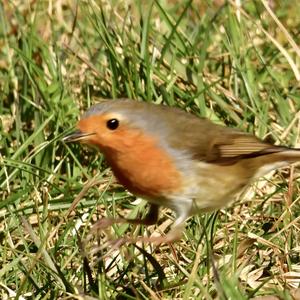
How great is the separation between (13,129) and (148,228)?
39.8 inches

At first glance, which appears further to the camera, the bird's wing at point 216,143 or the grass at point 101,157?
the bird's wing at point 216,143

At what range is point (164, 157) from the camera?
152 inches

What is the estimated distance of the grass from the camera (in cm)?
378

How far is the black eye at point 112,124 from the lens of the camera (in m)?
3.76

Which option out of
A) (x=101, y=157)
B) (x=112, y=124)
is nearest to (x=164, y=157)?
(x=112, y=124)

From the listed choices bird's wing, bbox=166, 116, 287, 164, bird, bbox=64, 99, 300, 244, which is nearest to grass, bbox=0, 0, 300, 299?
bird, bbox=64, 99, 300, 244

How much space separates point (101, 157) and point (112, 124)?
1096 millimetres

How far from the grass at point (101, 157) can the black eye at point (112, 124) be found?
1.00ft

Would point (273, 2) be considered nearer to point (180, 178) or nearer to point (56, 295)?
point (180, 178)

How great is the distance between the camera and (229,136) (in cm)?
412

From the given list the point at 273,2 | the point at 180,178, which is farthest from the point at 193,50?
the point at 180,178

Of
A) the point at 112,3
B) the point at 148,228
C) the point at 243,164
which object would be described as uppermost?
the point at 112,3

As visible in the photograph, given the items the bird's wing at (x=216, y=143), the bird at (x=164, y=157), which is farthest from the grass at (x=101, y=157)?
the bird's wing at (x=216, y=143)

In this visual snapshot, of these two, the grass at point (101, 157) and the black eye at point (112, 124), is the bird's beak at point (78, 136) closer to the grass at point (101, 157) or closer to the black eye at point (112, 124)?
the black eye at point (112, 124)
